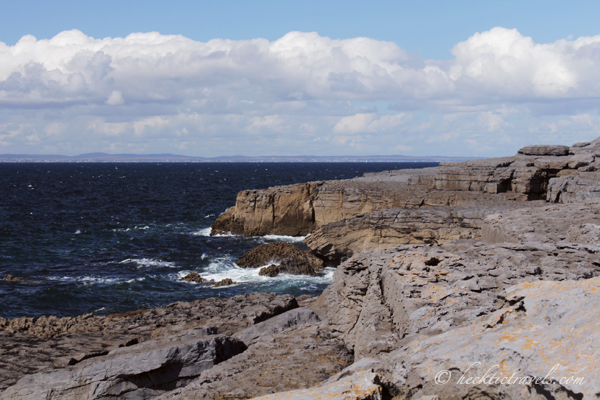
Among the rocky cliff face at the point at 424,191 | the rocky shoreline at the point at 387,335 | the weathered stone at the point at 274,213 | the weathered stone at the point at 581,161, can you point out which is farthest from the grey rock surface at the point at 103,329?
the weathered stone at the point at 581,161

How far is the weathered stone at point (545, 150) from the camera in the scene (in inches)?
1543

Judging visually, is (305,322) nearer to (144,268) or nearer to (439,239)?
(439,239)

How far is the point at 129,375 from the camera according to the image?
10.4 m

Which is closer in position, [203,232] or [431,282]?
[431,282]

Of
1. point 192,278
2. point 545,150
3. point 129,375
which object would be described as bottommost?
point 192,278

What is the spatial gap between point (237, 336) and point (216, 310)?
3957 mm

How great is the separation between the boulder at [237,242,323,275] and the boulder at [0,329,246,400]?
18340mm

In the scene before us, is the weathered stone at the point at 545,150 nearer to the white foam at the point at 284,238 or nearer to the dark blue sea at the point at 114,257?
the white foam at the point at 284,238

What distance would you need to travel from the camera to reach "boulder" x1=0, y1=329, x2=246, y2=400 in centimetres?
1034

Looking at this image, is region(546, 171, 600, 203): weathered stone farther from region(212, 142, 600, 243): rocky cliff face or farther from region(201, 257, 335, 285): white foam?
region(201, 257, 335, 285): white foam

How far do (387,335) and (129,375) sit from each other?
5793 millimetres

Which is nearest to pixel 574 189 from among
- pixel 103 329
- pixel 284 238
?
pixel 284 238

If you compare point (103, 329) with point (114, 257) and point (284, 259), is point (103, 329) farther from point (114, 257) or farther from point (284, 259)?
point (114, 257)

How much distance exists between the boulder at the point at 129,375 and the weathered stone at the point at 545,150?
123 ft
